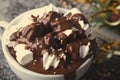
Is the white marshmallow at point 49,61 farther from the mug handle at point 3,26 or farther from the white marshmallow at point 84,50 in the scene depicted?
the mug handle at point 3,26

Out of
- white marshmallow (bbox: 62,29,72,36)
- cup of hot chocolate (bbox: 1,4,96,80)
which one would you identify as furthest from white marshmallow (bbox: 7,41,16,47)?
white marshmallow (bbox: 62,29,72,36)

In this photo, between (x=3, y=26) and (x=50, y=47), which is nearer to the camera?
(x=50, y=47)

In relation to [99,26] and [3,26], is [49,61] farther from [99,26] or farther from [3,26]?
[99,26]

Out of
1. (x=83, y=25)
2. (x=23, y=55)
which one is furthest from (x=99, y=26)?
(x=23, y=55)

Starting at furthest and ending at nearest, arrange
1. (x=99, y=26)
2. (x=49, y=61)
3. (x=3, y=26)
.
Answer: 1. (x=99, y=26)
2. (x=3, y=26)
3. (x=49, y=61)

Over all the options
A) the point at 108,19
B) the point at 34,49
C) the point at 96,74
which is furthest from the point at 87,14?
the point at 34,49

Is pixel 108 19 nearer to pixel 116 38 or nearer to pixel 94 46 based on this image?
pixel 116 38

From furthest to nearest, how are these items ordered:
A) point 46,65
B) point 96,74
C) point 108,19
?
point 108,19, point 96,74, point 46,65
